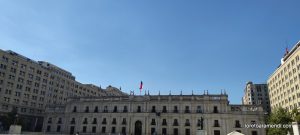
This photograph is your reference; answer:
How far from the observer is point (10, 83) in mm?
72625

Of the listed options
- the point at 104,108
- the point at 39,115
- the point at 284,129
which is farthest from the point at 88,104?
the point at 284,129

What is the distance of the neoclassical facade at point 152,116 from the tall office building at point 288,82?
12821 millimetres

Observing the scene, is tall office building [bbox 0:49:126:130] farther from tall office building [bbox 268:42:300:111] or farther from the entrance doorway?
tall office building [bbox 268:42:300:111]

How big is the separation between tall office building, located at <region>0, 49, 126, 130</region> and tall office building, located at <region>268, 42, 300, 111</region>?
75095 millimetres

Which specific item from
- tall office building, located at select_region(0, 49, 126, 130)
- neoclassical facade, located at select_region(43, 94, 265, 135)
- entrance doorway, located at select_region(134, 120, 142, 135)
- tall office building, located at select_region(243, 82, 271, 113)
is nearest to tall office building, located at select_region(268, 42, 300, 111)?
neoclassical facade, located at select_region(43, 94, 265, 135)

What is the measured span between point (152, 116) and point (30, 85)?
42.7 m

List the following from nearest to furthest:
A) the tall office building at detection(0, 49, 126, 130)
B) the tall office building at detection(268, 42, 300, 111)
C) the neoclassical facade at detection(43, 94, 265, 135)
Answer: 1. the neoclassical facade at detection(43, 94, 265, 135)
2. the tall office building at detection(268, 42, 300, 111)
3. the tall office building at detection(0, 49, 126, 130)

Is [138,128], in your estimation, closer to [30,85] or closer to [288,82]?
[30,85]

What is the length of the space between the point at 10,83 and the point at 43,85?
1302cm

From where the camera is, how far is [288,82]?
6856 centimetres

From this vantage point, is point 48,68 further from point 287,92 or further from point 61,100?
point 287,92

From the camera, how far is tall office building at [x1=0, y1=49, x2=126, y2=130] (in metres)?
71.3

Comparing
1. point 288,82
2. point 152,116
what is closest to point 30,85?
point 152,116

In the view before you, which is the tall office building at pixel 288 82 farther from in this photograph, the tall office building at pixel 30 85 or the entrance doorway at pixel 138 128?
the tall office building at pixel 30 85
